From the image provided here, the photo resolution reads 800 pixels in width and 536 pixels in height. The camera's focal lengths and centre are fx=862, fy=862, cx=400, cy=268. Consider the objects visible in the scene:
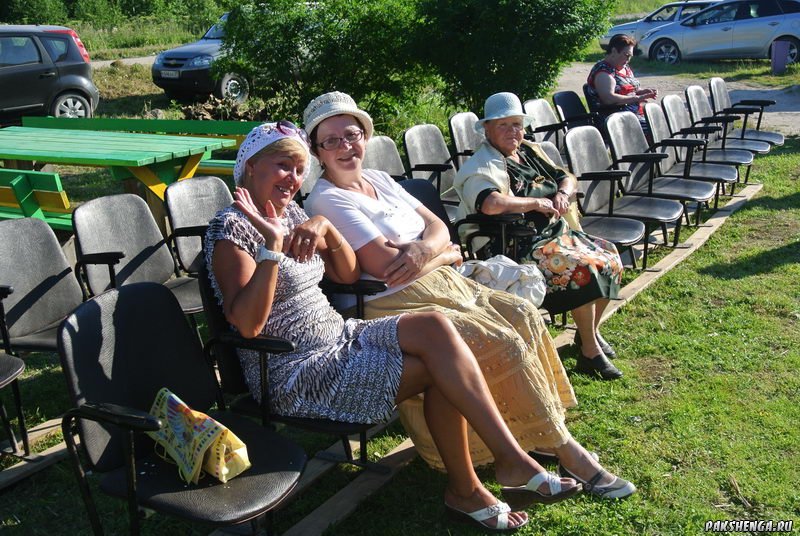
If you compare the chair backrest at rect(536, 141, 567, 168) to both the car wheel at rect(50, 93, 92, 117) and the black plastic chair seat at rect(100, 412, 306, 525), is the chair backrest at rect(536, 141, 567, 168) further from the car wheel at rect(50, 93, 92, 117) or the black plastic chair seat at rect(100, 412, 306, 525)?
the car wheel at rect(50, 93, 92, 117)

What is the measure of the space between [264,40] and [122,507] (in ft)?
21.1

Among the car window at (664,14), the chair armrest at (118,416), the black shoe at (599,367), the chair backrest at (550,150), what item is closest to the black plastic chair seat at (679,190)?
the chair backrest at (550,150)

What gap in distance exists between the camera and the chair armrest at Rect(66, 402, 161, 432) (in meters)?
2.32

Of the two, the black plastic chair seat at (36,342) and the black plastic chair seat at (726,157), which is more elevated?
the black plastic chair seat at (36,342)

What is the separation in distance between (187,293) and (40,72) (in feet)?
30.7

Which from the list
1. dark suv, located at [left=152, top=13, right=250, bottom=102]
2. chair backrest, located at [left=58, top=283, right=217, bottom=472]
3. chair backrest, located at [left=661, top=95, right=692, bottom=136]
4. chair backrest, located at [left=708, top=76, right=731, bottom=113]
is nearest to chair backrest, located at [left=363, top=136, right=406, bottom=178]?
chair backrest, located at [left=58, top=283, right=217, bottom=472]

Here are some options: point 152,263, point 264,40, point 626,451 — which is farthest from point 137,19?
point 626,451

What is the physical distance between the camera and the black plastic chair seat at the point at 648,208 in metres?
5.55

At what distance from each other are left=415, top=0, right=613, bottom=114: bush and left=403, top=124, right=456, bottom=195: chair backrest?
3167 millimetres

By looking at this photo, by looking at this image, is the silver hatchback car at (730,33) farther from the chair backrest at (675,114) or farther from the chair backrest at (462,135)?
the chair backrest at (462,135)

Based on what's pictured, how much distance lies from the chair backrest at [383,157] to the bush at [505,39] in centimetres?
383

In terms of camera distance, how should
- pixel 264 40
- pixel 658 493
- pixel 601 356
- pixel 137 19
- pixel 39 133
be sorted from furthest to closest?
pixel 137 19
pixel 264 40
pixel 39 133
pixel 601 356
pixel 658 493

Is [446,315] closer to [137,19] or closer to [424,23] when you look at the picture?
[424,23]

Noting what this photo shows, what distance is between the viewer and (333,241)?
336cm
